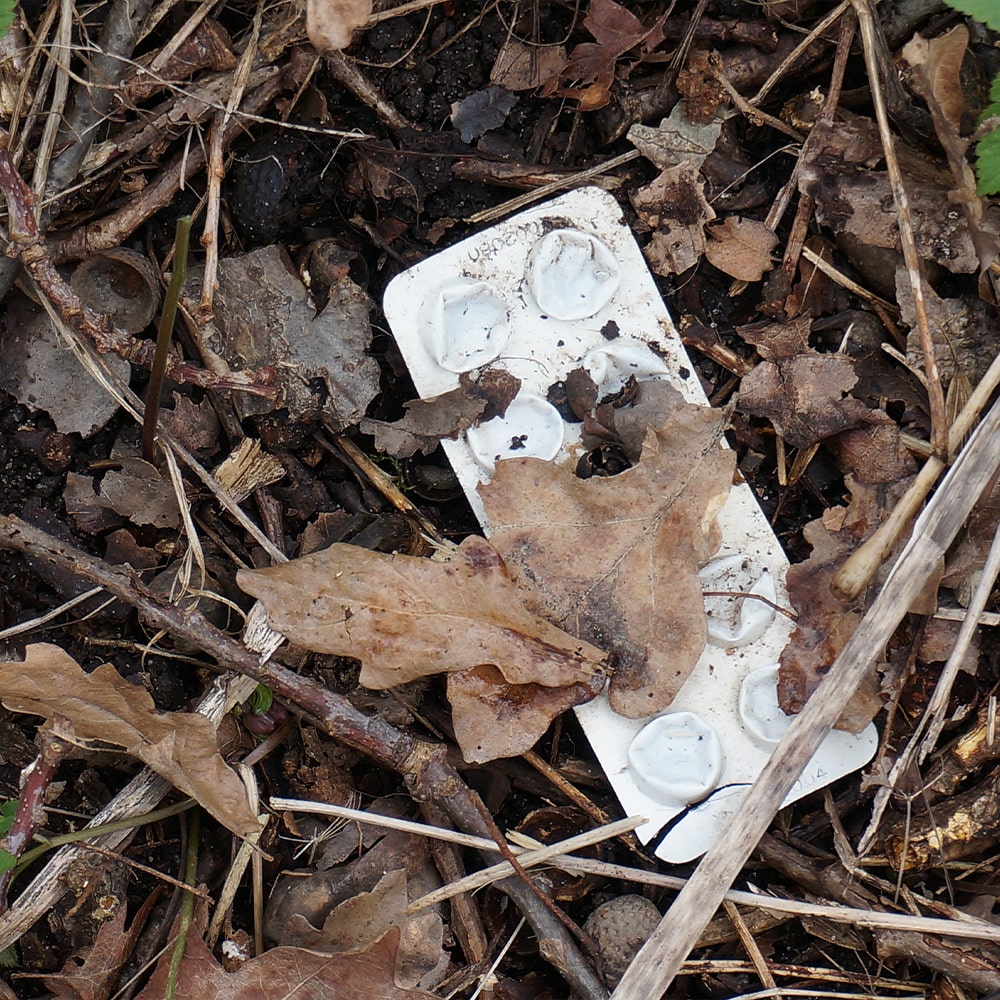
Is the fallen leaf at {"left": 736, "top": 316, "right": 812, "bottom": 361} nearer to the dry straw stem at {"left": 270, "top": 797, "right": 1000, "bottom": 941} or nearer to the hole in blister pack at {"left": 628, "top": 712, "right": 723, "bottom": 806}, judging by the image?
the hole in blister pack at {"left": 628, "top": 712, "right": 723, "bottom": 806}

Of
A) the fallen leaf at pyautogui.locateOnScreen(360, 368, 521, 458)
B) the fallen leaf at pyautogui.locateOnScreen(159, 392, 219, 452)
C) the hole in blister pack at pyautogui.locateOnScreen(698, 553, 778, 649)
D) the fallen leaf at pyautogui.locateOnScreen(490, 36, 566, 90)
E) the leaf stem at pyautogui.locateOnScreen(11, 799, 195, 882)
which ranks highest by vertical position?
the fallen leaf at pyautogui.locateOnScreen(490, 36, 566, 90)

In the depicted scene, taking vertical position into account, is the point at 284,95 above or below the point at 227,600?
above

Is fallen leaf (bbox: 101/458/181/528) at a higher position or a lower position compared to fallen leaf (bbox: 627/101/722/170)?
lower

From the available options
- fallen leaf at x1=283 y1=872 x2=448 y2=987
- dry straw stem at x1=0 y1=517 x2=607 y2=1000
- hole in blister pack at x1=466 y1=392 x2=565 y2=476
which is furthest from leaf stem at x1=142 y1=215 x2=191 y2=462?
fallen leaf at x1=283 y1=872 x2=448 y2=987

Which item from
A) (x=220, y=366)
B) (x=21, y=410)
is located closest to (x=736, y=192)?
(x=220, y=366)

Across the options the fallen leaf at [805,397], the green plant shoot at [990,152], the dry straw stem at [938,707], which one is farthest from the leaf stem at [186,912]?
the green plant shoot at [990,152]

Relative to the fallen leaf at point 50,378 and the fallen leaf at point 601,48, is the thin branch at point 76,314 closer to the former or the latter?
the fallen leaf at point 50,378

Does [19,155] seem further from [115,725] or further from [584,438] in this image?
[584,438]
